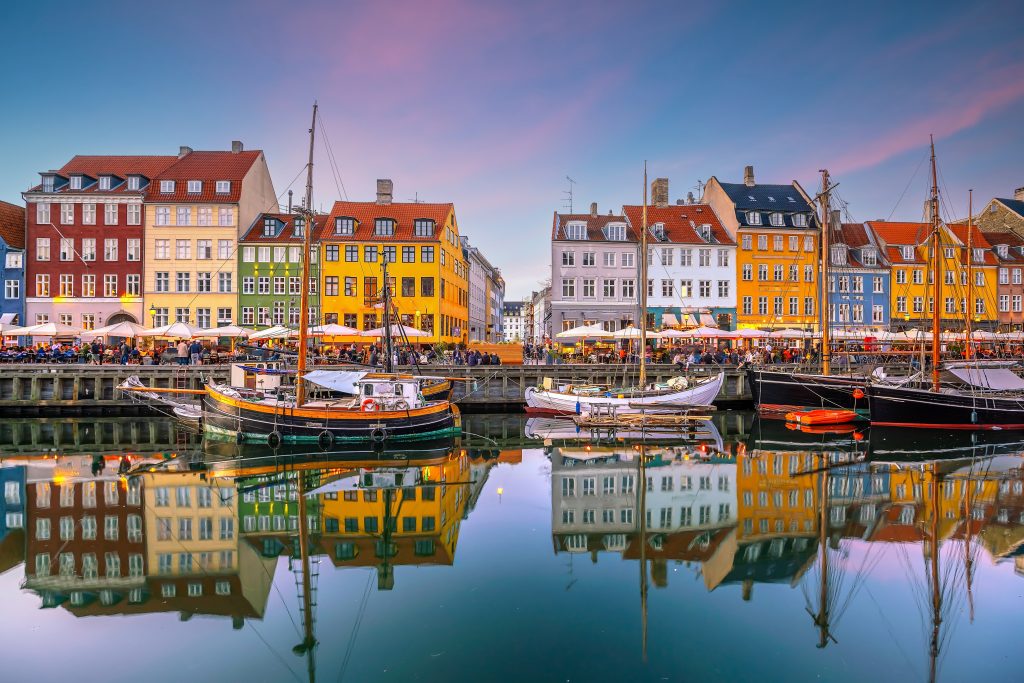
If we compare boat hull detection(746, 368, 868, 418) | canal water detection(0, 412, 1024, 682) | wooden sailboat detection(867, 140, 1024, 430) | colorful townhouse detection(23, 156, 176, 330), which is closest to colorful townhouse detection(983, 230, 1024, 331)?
wooden sailboat detection(867, 140, 1024, 430)

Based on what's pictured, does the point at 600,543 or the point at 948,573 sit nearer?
the point at 948,573

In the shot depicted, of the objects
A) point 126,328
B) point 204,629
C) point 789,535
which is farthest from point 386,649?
point 126,328

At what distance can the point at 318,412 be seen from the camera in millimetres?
23391

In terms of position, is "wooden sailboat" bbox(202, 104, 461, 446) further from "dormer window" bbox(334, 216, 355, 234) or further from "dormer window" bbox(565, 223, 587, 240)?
"dormer window" bbox(565, 223, 587, 240)

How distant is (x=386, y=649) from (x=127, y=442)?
21814 millimetres

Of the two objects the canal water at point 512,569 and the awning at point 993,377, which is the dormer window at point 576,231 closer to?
the awning at point 993,377

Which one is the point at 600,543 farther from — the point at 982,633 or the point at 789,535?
the point at 982,633

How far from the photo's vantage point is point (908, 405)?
27.8m

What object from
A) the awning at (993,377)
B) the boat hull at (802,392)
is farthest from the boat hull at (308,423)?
the awning at (993,377)

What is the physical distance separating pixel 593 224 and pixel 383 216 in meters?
17.0

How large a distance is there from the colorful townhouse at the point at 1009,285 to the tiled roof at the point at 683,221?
81.0ft

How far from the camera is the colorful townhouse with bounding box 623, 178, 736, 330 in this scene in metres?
51.3

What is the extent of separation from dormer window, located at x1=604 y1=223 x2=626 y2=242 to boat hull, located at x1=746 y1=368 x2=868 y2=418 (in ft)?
65.5

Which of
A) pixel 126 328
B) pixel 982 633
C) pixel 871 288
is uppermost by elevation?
pixel 871 288
